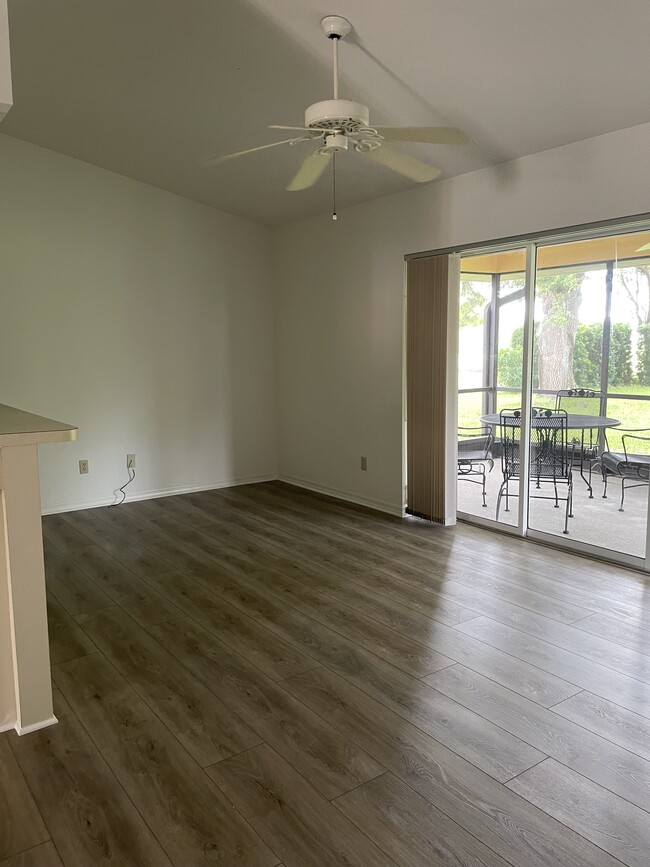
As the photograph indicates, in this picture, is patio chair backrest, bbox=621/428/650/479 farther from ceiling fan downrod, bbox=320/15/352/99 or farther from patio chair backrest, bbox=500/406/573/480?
ceiling fan downrod, bbox=320/15/352/99

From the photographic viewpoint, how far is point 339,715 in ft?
7.80

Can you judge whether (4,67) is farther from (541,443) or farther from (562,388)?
(541,443)

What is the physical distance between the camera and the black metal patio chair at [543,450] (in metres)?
4.21

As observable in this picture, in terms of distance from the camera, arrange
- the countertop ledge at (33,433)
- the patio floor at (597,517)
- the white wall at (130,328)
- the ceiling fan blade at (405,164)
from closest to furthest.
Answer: the countertop ledge at (33,433), the patio floor at (597,517), the ceiling fan blade at (405,164), the white wall at (130,328)

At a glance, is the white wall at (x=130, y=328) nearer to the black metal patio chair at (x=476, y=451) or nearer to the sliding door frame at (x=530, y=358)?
the sliding door frame at (x=530, y=358)

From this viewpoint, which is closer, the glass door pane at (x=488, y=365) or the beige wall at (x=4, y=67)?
the beige wall at (x=4, y=67)

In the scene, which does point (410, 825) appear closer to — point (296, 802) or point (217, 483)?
point (296, 802)

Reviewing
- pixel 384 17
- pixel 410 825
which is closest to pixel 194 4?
pixel 384 17

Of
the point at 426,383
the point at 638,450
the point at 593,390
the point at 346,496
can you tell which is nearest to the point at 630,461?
the point at 638,450

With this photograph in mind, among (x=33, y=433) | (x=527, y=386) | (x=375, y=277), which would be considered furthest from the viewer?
(x=375, y=277)

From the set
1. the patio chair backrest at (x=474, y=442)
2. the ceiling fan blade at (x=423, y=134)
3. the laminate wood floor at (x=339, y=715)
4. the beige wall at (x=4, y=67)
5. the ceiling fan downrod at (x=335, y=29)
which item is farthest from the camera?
the patio chair backrest at (x=474, y=442)

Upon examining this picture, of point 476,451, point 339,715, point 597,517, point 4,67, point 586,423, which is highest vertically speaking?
point 4,67

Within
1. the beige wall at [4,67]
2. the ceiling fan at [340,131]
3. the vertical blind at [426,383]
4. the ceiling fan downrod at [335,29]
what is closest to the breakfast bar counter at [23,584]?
the beige wall at [4,67]

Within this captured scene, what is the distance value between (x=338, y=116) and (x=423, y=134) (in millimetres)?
545
